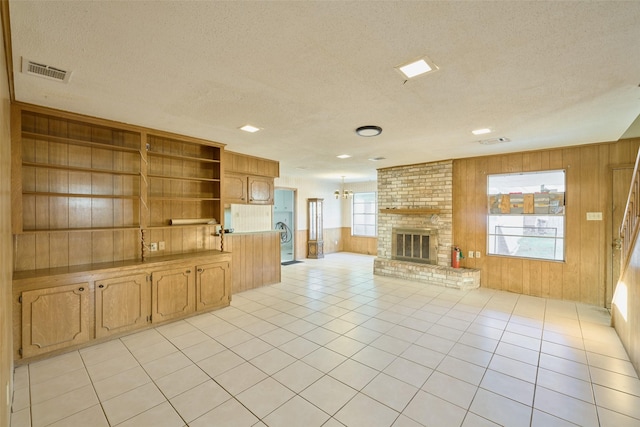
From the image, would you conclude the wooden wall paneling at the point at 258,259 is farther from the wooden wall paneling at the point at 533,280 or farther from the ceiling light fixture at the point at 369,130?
the wooden wall paneling at the point at 533,280

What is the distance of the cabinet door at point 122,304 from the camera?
310 cm

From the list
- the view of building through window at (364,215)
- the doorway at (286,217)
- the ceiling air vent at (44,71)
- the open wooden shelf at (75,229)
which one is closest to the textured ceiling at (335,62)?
the ceiling air vent at (44,71)

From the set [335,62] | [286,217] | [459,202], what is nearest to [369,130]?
[335,62]

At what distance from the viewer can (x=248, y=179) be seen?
17.6 feet

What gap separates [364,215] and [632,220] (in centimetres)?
695

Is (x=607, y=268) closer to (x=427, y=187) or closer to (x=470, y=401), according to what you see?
(x=427, y=187)

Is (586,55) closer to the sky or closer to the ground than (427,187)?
closer to the sky

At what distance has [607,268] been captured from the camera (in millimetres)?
4316

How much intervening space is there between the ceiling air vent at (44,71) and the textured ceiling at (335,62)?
63 millimetres

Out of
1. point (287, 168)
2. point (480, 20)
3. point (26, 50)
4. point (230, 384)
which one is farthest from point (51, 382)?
point (287, 168)

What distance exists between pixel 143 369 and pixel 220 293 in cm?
162

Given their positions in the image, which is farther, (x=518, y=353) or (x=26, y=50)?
(x=518, y=353)

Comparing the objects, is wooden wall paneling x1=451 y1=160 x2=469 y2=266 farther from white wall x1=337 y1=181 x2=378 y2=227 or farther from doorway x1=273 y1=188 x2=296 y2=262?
doorway x1=273 y1=188 x2=296 y2=262

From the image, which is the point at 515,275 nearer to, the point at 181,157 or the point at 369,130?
the point at 369,130
